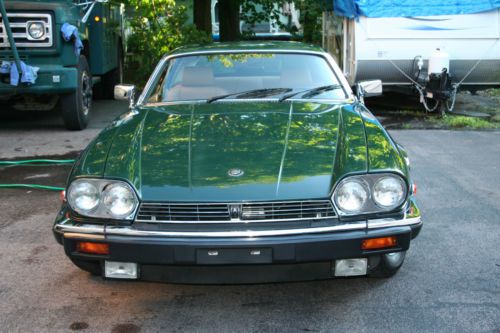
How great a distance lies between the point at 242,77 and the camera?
4992 mm

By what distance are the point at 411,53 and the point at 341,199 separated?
7299 millimetres

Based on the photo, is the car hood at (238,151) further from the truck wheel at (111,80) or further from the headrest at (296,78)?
the truck wheel at (111,80)

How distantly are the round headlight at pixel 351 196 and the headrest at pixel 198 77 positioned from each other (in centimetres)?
190

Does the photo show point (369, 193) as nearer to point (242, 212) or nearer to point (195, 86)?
point (242, 212)

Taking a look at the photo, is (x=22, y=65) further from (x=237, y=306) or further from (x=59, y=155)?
(x=237, y=306)

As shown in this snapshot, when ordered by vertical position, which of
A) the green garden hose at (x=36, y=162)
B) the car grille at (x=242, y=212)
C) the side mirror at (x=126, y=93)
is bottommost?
the green garden hose at (x=36, y=162)

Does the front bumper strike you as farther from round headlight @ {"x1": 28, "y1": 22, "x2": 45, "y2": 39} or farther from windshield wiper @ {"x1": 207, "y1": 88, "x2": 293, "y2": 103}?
round headlight @ {"x1": 28, "y1": 22, "x2": 45, "y2": 39}

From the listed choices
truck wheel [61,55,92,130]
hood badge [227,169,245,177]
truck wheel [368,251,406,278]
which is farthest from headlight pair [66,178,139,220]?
truck wheel [61,55,92,130]

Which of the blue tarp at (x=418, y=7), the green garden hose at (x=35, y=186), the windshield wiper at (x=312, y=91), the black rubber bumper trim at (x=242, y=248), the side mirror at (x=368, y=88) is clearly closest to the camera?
the black rubber bumper trim at (x=242, y=248)

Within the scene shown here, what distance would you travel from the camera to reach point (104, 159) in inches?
145

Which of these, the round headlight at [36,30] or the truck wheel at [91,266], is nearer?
the truck wheel at [91,266]

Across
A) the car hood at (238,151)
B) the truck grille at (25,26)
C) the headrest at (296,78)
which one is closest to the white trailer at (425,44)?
the truck grille at (25,26)

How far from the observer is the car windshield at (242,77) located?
4867 mm

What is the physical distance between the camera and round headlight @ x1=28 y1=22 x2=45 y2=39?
27.3 feet
